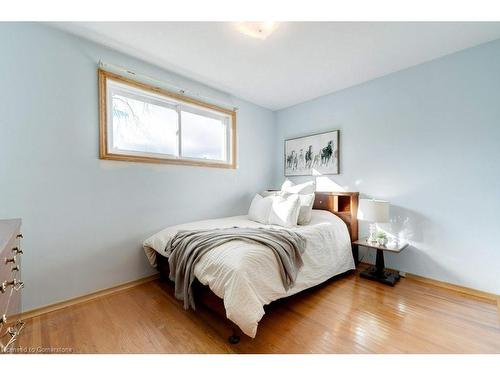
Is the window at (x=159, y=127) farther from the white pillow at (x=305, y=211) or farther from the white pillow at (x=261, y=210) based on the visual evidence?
the white pillow at (x=305, y=211)

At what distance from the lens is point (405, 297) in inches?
82.4

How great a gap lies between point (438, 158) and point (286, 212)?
5.79ft

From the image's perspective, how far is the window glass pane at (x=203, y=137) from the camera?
112 inches

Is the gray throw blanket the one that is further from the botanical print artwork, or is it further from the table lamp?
the botanical print artwork

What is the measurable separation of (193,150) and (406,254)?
299 cm

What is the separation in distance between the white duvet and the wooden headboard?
580 millimetres

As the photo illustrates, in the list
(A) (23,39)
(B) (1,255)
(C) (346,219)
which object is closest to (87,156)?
(A) (23,39)

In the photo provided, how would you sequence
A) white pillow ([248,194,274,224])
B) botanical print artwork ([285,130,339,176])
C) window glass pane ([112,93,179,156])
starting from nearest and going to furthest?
window glass pane ([112,93,179,156]), white pillow ([248,194,274,224]), botanical print artwork ([285,130,339,176])

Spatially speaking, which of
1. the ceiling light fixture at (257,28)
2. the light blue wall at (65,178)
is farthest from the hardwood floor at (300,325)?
the ceiling light fixture at (257,28)

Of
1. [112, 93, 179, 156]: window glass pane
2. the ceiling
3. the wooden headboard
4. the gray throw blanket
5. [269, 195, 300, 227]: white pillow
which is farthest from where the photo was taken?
the wooden headboard

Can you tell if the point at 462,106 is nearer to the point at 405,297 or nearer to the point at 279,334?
the point at 405,297

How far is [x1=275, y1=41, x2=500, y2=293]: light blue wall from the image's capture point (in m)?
2.08

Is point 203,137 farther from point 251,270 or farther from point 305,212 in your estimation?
point 251,270

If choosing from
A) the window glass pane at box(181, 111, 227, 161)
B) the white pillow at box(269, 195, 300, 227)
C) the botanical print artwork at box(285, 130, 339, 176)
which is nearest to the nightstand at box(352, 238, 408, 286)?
the white pillow at box(269, 195, 300, 227)
